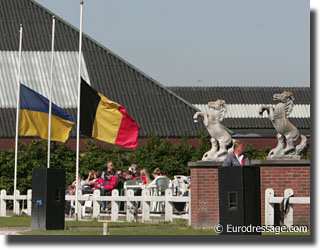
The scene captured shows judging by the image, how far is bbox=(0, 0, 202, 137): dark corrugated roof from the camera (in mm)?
43188

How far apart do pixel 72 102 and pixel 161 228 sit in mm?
23633

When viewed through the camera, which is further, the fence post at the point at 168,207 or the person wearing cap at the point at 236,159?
the fence post at the point at 168,207

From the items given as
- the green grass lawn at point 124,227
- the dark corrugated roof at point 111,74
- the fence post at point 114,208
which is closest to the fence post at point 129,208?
the fence post at point 114,208

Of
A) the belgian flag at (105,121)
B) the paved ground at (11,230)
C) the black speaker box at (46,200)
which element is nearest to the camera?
the paved ground at (11,230)

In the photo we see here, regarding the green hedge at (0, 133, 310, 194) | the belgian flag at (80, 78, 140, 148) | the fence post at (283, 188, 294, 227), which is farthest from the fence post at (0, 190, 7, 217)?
the fence post at (283, 188, 294, 227)

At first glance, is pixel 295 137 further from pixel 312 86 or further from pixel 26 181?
pixel 26 181

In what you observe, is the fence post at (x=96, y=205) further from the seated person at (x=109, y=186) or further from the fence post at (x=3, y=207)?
the fence post at (x=3, y=207)

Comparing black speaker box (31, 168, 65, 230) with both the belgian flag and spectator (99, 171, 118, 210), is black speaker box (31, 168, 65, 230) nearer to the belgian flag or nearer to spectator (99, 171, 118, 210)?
spectator (99, 171, 118, 210)

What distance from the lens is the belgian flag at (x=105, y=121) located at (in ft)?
82.3

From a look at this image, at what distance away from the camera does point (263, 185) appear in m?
19.2

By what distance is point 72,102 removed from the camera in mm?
42188

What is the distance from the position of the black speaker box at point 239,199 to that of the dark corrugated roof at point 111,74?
2787cm

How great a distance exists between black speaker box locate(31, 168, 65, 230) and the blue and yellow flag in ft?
28.5

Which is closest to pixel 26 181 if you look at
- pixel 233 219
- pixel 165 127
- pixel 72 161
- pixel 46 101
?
pixel 72 161
